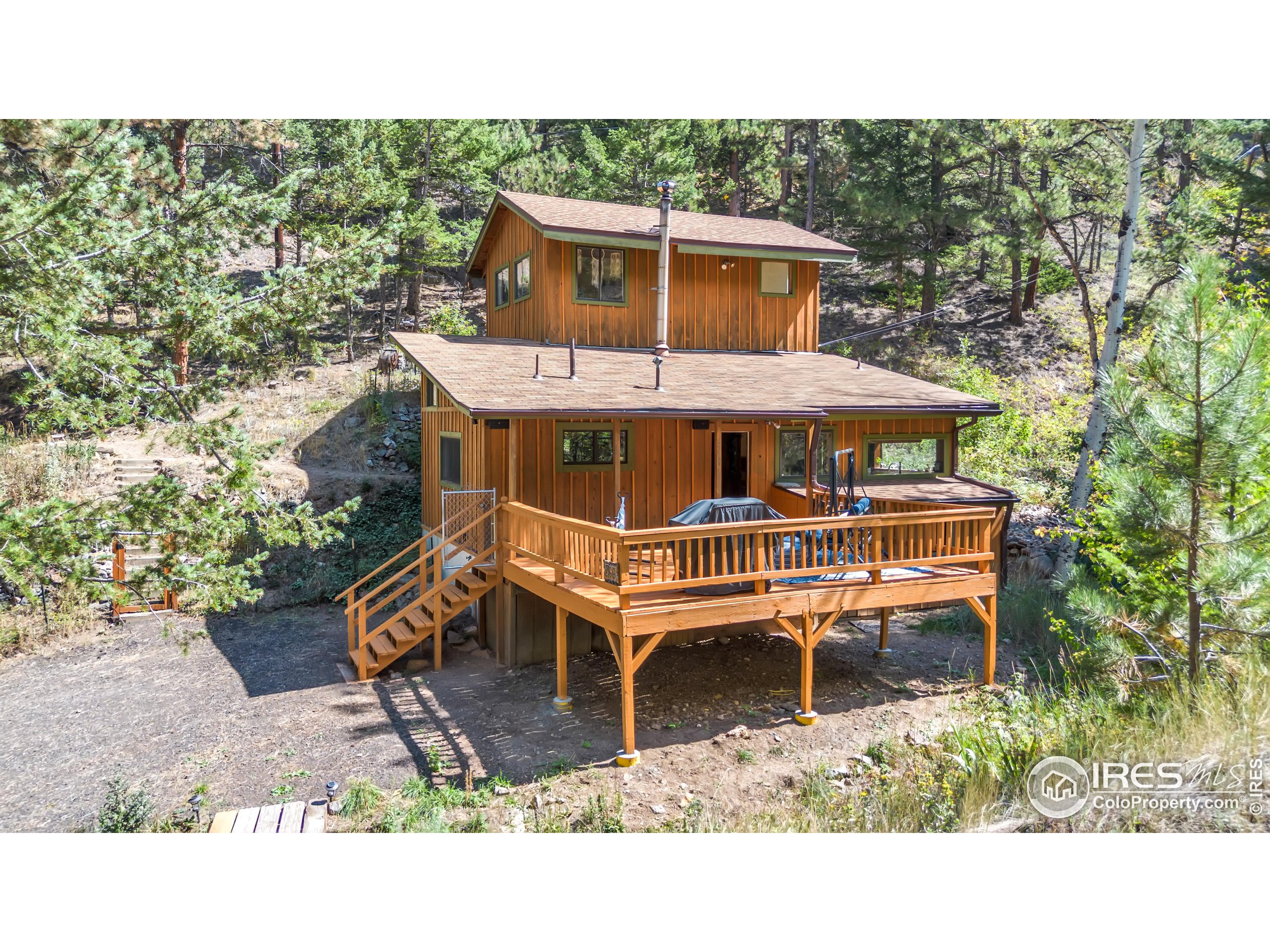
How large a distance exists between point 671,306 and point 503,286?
3945 mm

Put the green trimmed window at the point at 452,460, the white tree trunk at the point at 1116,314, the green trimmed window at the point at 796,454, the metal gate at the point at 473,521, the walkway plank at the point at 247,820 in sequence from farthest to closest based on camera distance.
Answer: the green trimmed window at the point at 796,454 < the green trimmed window at the point at 452,460 < the white tree trunk at the point at 1116,314 < the metal gate at the point at 473,521 < the walkway plank at the point at 247,820

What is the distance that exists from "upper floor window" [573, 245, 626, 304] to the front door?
361cm

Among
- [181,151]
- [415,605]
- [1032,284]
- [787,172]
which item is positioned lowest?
[415,605]

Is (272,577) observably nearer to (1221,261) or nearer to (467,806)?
(467,806)

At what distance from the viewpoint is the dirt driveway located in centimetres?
746

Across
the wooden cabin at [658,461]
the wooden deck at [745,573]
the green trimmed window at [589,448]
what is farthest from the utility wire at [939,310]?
the wooden deck at [745,573]

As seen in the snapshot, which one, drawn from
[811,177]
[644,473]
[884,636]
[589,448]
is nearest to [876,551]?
[884,636]

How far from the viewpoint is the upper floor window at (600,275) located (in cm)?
1362

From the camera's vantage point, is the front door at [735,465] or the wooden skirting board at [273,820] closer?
the wooden skirting board at [273,820]

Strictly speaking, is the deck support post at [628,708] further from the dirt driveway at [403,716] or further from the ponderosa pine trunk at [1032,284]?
the ponderosa pine trunk at [1032,284]

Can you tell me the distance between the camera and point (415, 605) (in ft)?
35.7

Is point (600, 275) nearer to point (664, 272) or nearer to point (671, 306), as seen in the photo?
point (664, 272)

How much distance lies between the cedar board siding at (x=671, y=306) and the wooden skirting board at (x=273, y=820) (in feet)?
28.5
